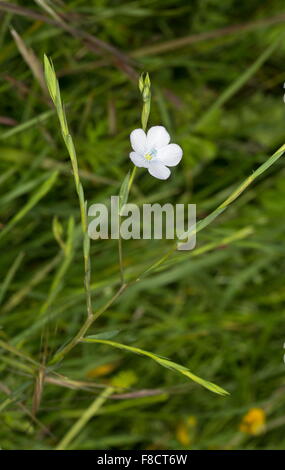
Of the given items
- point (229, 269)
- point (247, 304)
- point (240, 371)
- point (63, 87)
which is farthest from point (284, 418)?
point (63, 87)

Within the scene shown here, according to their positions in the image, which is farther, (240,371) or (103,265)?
(240,371)

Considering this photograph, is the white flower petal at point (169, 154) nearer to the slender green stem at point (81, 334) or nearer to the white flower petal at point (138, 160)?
the white flower petal at point (138, 160)

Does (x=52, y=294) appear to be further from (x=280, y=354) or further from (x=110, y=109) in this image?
(x=280, y=354)

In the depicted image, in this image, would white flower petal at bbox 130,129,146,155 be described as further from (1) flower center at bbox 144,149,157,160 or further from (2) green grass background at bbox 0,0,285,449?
(2) green grass background at bbox 0,0,285,449

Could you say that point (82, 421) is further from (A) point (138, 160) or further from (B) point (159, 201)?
(A) point (138, 160)

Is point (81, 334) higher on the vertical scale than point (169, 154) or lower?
lower

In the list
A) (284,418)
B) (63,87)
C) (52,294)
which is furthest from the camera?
(284,418)

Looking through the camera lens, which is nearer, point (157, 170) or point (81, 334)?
point (157, 170)

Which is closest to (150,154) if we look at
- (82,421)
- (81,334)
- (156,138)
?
(156,138)
